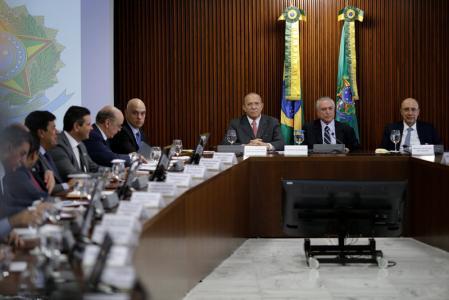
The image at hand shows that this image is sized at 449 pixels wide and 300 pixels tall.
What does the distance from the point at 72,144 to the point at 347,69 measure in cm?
394

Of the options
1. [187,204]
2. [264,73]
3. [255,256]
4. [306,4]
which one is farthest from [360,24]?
[187,204]

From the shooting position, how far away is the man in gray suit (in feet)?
15.8

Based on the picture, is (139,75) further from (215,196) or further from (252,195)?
(215,196)

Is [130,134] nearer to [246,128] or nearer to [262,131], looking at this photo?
[246,128]

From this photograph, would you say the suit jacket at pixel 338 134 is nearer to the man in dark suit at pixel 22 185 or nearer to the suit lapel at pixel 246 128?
the suit lapel at pixel 246 128

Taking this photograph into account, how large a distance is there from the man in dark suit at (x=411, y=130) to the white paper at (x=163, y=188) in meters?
3.70

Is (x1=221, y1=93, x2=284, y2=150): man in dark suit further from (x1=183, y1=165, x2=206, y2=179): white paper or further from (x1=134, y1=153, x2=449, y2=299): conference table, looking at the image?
(x1=183, y1=165, x2=206, y2=179): white paper

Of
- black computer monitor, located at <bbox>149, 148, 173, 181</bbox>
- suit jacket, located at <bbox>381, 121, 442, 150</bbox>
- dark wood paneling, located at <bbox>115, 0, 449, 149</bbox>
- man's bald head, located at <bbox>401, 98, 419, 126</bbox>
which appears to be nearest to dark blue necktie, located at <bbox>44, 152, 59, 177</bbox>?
black computer monitor, located at <bbox>149, 148, 173, 181</bbox>

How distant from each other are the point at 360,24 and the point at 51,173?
16.5 ft

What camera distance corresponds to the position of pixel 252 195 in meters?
6.09

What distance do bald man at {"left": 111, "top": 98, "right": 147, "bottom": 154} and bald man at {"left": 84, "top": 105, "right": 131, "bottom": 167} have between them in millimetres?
579

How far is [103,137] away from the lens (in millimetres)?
5891

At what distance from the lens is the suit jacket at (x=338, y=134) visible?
6.80m

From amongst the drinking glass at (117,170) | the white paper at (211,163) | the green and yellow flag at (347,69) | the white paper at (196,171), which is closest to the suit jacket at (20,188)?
the drinking glass at (117,170)
